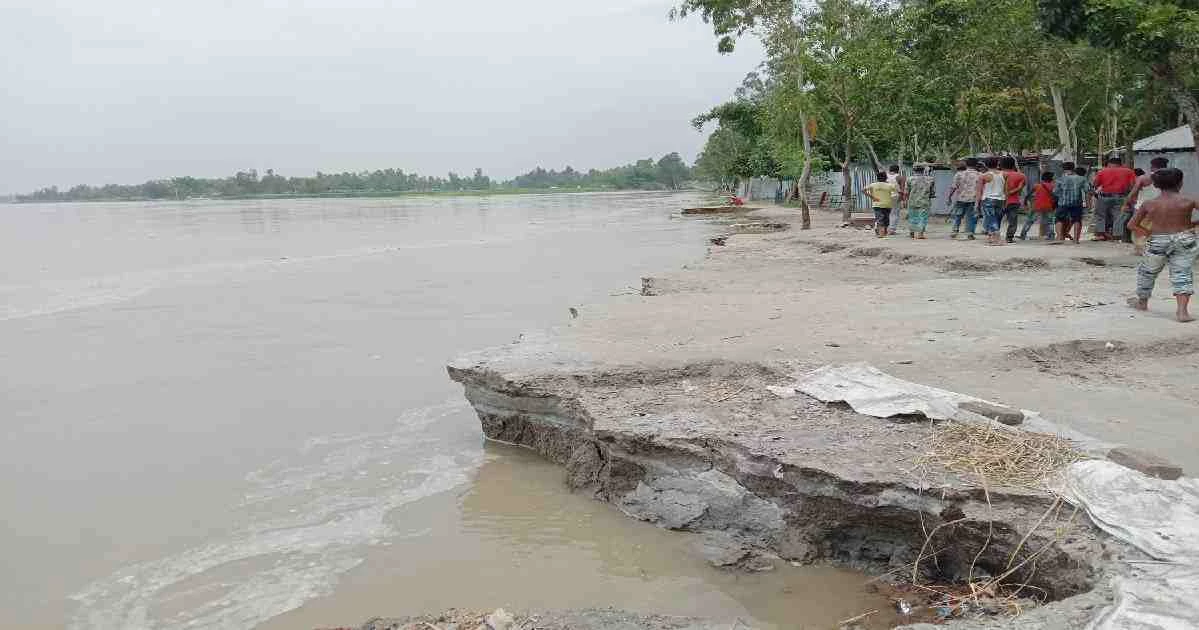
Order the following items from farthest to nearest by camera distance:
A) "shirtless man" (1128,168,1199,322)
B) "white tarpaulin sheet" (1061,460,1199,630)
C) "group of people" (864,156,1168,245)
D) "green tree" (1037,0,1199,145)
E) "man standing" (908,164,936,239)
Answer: "man standing" (908,164,936,239)
"group of people" (864,156,1168,245)
"green tree" (1037,0,1199,145)
"shirtless man" (1128,168,1199,322)
"white tarpaulin sheet" (1061,460,1199,630)

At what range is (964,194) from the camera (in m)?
14.5

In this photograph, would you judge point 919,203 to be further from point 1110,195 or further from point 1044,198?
Result: point 1110,195

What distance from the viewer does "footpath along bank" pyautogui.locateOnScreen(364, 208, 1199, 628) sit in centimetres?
364

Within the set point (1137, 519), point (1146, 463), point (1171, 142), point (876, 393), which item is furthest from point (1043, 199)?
point (1137, 519)

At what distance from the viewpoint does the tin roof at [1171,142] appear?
13.7 m

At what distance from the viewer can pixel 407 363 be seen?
9562mm

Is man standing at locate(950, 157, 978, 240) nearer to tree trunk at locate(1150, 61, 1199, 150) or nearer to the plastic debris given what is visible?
tree trunk at locate(1150, 61, 1199, 150)

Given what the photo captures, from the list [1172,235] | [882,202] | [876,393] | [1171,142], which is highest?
[1171,142]

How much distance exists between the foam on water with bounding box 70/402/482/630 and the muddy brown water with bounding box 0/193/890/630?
2 centimetres

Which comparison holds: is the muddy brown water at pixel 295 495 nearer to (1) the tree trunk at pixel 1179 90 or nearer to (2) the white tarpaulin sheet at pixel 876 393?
(2) the white tarpaulin sheet at pixel 876 393

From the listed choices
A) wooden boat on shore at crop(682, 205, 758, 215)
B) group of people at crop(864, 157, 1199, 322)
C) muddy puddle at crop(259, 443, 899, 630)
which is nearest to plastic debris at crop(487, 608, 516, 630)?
muddy puddle at crop(259, 443, 899, 630)

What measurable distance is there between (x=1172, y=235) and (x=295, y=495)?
297 inches

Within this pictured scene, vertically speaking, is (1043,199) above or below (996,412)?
above

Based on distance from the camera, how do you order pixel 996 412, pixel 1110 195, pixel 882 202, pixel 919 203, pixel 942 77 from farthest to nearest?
1. pixel 942 77
2. pixel 882 202
3. pixel 919 203
4. pixel 1110 195
5. pixel 996 412
